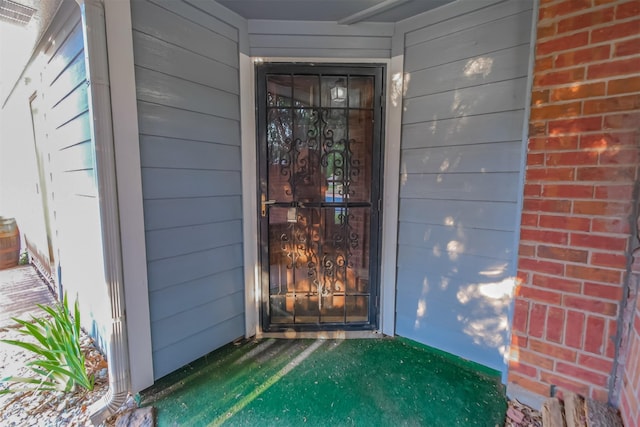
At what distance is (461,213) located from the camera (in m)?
1.89

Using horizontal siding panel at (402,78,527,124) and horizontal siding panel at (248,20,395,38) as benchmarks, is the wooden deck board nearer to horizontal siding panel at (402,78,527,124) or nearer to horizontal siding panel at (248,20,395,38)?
horizontal siding panel at (248,20,395,38)

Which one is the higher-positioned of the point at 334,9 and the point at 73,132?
the point at 334,9

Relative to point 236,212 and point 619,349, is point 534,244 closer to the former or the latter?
point 619,349

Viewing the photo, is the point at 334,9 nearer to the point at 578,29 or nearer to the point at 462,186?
the point at 578,29

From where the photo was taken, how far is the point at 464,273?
1903 millimetres

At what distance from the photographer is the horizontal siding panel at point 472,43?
162cm

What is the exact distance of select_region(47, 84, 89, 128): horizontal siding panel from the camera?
161cm

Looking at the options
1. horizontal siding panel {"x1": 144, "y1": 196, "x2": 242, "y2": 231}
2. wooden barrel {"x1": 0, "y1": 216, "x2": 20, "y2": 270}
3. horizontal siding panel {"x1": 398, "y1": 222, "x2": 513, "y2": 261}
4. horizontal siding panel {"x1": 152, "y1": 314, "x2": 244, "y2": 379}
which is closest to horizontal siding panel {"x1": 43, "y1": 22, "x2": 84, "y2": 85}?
horizontal siding panel {"x1": 144, "y1": 196, "x2": 242, "y2": 231}

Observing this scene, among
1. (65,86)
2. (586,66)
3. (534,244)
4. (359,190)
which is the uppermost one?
(65,86)

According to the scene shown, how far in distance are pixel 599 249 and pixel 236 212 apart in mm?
1947

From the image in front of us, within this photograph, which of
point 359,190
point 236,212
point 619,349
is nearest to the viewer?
point 619,349

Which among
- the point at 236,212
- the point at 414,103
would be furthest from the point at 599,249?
the point at 236,212

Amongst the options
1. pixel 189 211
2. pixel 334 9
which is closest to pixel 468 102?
pixel 334 9

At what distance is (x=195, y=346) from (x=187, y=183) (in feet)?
3.47
